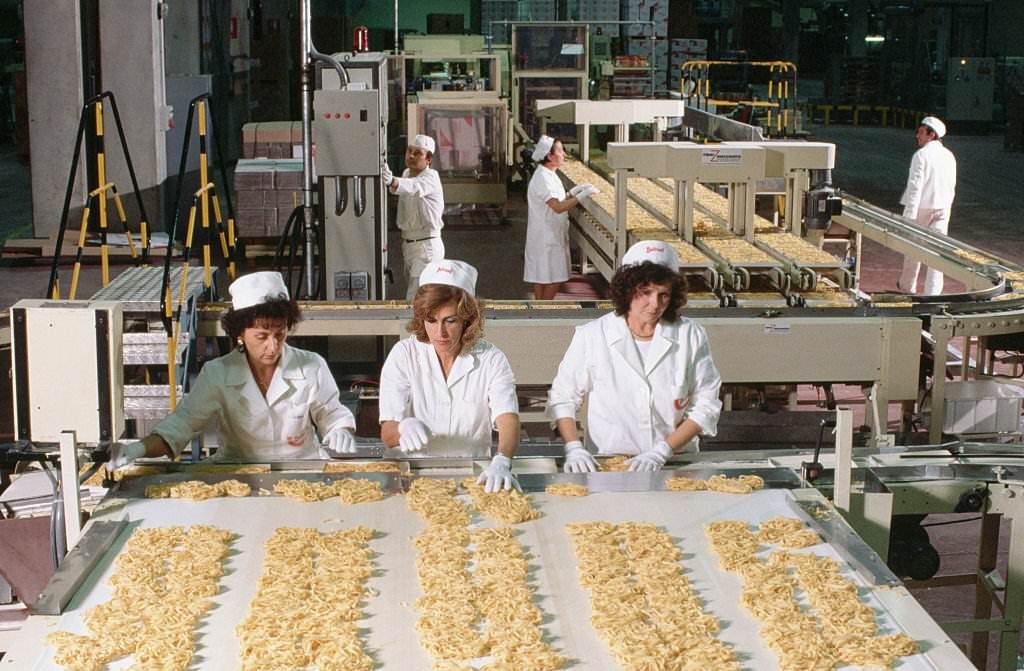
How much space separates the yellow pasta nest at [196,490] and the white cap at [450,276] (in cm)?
86

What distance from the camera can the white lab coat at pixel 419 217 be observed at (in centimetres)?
921

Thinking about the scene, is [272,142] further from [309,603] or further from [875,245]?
[309,603]

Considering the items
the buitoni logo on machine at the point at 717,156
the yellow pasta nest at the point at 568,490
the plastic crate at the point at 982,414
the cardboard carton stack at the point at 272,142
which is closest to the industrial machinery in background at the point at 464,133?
the cardboard carton stack at the point at 272,142

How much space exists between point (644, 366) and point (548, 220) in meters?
5.46

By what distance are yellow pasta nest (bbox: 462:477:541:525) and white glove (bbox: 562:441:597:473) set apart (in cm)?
27

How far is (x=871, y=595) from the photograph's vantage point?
3.11 m

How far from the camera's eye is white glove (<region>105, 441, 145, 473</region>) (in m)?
3.66

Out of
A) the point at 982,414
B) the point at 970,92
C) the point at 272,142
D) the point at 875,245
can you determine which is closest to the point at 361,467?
the point at 982,414

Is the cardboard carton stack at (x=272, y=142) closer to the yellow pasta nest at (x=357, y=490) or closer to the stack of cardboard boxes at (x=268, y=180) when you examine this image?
the stack of cardboard boxes at (x=268, y=180)

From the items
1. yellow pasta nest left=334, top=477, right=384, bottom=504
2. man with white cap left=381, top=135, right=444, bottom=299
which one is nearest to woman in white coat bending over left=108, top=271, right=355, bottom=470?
yellow pasta nest left=334, top=477, right=384, bottom=504

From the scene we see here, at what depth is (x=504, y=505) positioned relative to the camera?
3.59m

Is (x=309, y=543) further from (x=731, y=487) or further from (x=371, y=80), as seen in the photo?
(x=371, y=80)

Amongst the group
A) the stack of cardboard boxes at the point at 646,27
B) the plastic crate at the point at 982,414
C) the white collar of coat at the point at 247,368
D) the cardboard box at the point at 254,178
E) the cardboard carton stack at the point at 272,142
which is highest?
the stack of cardboard boxes at the point at 646,27

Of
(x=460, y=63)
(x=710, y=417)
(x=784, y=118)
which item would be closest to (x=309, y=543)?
(x=710, y=417)
